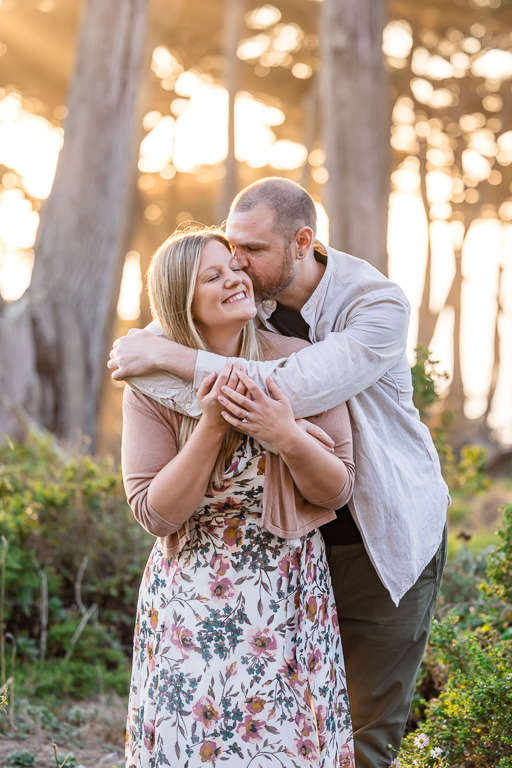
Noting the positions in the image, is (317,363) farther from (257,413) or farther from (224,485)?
(224,485)

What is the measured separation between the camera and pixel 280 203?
290 centimetres

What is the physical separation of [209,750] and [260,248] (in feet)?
4.96

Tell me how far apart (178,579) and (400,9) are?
14261 millimetres

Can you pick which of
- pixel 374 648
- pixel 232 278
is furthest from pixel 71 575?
pixel 232 278

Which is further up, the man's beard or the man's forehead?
the man's forehead

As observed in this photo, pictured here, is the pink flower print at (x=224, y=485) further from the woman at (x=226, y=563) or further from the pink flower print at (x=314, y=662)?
the pink flower print at (x=314, y=662)

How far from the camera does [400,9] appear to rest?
14.8m

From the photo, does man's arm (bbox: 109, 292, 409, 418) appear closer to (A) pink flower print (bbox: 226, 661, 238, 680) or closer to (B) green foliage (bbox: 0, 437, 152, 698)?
(A) pink flower print (bbox: 226, 661, 238, 680)

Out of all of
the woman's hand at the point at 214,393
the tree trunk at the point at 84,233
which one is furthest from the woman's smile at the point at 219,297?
the tree trunk at the point at 84,233

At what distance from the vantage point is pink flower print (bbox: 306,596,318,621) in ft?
8.30

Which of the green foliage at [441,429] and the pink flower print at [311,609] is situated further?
the green foliage at [441,429]

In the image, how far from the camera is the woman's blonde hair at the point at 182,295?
2.50 meters

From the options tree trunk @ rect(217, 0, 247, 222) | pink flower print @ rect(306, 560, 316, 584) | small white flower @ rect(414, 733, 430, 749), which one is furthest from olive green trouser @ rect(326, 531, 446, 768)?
tree trunk @ rect(217, 0, 247, 222)

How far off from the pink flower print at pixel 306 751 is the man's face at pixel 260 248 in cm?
137
